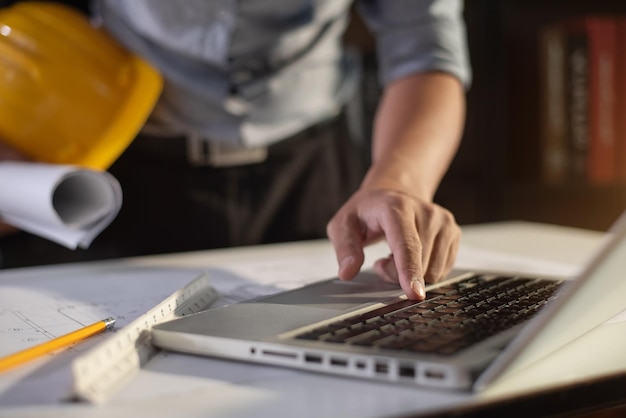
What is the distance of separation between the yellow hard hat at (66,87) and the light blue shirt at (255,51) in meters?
0.06

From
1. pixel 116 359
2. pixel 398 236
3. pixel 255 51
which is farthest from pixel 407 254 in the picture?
pixel 255 51

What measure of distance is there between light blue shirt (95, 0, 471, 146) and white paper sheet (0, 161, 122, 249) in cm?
29

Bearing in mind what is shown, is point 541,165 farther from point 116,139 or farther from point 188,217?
point 116,139

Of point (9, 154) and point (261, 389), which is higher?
point (9, 154)

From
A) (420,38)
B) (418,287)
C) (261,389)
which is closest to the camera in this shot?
(261,389)

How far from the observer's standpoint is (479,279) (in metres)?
0.66

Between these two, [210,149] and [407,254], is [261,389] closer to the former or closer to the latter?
[407,254]

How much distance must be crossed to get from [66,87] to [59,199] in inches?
6.3

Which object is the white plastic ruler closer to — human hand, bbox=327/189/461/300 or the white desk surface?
the white desk surface

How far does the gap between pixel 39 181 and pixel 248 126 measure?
0.42 meters

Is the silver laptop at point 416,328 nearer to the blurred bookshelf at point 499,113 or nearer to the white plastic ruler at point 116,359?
the white plastic ruler at point 116,359

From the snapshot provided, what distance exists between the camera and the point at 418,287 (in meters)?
0.58

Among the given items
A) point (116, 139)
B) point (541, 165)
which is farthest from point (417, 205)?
point (541, 165)

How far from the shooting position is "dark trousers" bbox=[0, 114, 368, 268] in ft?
3.81
